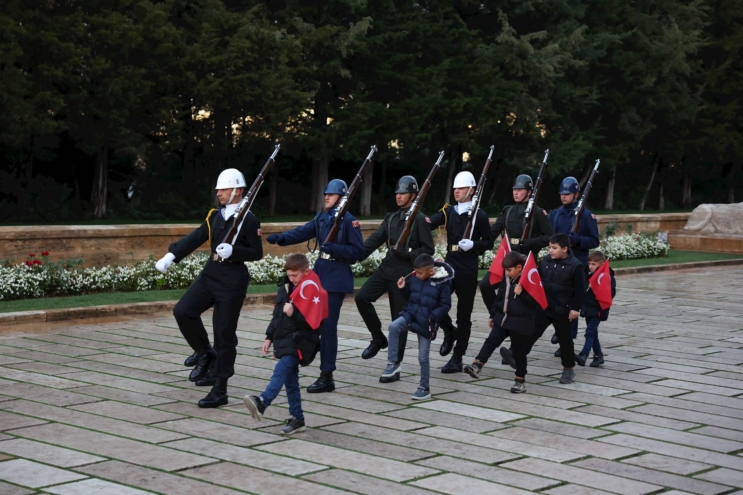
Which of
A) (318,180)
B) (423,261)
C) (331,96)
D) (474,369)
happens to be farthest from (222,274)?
(318,180)

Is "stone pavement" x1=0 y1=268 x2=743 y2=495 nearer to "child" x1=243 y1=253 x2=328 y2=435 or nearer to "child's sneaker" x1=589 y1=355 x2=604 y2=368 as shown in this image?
"child's sneaker" x1=589 y1=355 x2=604 y2=368

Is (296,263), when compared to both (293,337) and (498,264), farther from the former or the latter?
(498,264)

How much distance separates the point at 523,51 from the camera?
4175 centimetres

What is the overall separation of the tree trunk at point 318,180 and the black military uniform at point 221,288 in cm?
2810

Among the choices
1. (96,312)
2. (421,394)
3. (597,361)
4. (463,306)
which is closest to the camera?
(421,394)

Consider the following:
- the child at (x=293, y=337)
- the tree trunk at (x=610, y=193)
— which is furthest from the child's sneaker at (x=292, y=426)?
the tree trunk at (x=610, y=193)

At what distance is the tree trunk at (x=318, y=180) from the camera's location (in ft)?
124

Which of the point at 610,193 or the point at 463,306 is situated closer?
the point at 463,306

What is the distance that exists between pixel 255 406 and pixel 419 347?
2027 mm

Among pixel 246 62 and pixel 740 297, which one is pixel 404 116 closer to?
pixel 246 62

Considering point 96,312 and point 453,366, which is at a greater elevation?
point 96,312

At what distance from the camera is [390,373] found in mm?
10086

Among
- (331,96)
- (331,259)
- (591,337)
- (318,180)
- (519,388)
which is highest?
(331,96)

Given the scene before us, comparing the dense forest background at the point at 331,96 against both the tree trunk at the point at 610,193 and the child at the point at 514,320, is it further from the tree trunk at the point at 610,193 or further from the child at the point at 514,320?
the child at the point at 514,320
